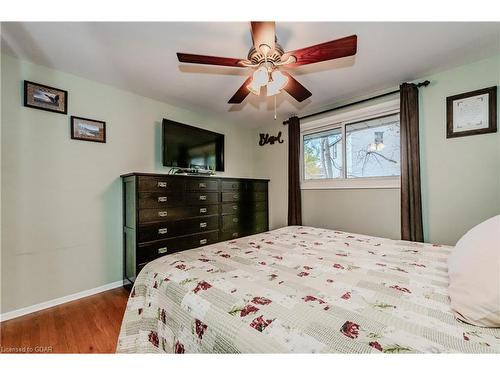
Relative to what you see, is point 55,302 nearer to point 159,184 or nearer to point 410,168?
point 159,184

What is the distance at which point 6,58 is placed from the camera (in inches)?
73.1

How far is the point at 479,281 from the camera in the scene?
2.38 feet

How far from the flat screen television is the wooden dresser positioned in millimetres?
393

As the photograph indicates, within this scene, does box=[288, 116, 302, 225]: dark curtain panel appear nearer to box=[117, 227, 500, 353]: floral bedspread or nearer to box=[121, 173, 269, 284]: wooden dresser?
box=[121, 173, 269, 284]: wooden dresser

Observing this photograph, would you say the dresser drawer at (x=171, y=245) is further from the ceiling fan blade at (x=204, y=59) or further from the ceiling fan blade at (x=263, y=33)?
the ceiling fan blade at (x=263, y=33)

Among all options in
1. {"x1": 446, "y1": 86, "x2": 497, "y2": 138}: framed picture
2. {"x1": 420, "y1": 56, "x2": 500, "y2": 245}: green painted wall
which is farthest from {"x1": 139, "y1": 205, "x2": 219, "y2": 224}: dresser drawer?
{"x1": 446, "y1": 86, "x2": 497, "y2": 138}: framed picture

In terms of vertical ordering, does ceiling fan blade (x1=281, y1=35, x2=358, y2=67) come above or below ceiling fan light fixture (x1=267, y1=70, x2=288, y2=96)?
above

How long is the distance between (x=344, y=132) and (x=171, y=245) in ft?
8.64

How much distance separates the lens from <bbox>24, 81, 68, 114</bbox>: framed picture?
1943 mm

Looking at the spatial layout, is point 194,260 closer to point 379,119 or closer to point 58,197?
point 58,197

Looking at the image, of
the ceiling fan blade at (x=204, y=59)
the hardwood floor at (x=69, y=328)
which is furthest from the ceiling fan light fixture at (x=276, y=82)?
the hardwood floor at (x=69, y=328)

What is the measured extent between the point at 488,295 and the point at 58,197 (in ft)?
9.83

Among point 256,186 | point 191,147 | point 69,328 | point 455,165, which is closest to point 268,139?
point 256,186

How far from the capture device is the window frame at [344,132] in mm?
2545
